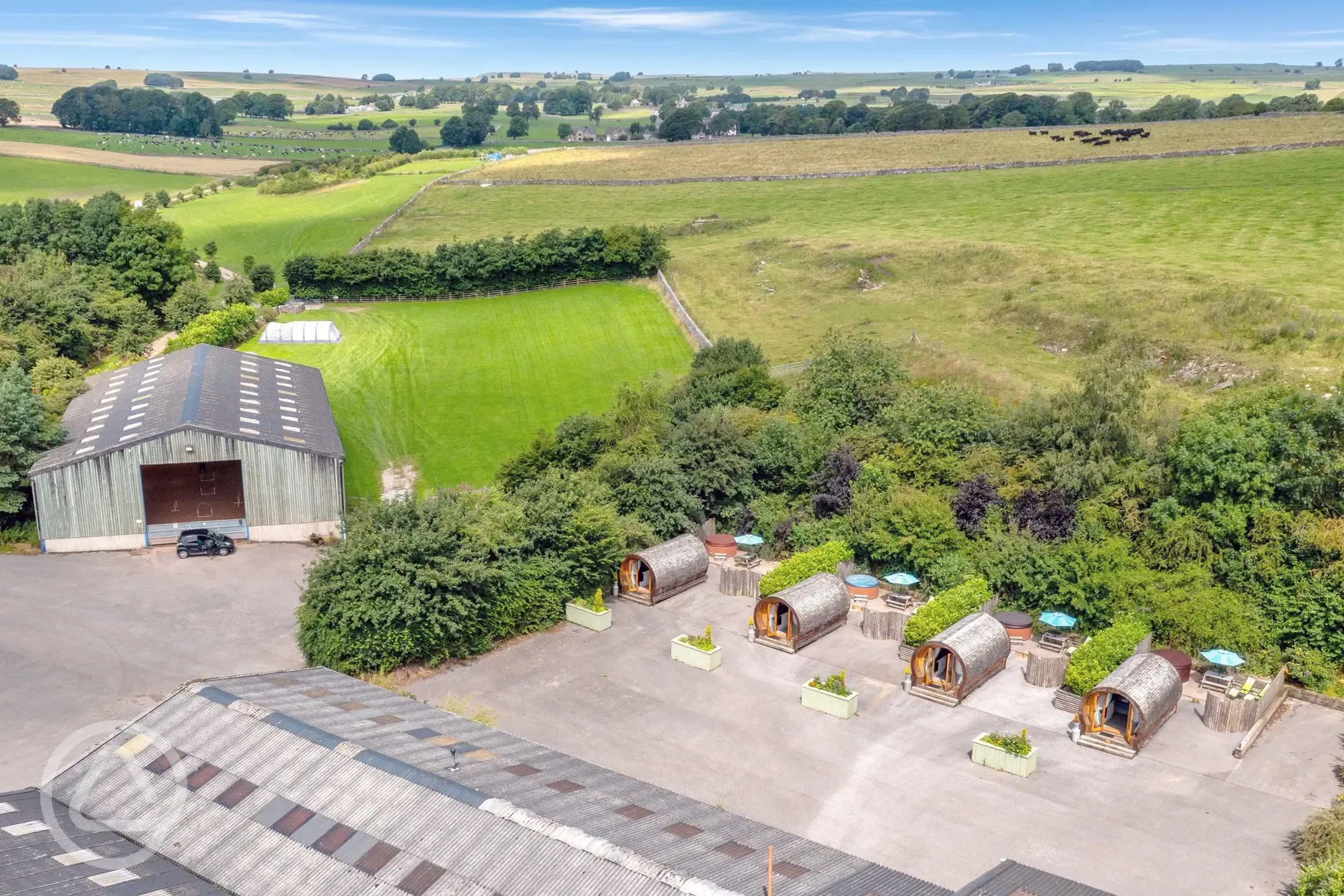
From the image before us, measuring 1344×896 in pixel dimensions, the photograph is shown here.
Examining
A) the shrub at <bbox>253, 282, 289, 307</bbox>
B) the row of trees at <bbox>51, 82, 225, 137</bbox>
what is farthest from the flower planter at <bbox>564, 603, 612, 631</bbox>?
the row of trees at <bbox>51, 82, 225, 137</bbox>

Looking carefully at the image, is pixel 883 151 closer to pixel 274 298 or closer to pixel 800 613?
pixel 274 298

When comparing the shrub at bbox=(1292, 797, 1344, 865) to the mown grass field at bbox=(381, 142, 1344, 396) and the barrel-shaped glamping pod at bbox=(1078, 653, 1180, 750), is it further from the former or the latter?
the mown grass field at bbox=(381, 142, 1344, 396)

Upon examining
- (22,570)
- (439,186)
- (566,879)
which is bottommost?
(22,570)

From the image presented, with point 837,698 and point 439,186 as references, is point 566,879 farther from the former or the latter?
point 439,186

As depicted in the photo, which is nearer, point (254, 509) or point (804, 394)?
point (254, 509)

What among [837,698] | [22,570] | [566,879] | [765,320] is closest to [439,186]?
[765,320]
